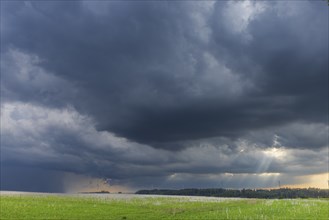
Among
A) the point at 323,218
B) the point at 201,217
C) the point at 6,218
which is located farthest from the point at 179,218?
the point at 6,218

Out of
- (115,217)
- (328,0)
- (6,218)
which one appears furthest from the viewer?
(115,217)

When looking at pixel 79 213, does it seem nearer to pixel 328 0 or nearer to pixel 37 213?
pixel 37 213

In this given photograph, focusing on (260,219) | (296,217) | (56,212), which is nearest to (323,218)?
(296,217)

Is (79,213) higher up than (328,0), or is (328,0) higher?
(328,0)

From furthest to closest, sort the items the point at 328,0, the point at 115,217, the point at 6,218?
the point at 115,217
the point at 6,218
the point at 328,0

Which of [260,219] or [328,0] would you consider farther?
[260,219]

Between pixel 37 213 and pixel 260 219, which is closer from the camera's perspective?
pixel 260 219

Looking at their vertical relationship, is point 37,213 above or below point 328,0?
below

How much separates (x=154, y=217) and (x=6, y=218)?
17480 mm

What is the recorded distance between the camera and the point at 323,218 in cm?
4572

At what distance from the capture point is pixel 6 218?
43938 millimetres

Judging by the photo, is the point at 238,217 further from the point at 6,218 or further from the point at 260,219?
the point at 6,218

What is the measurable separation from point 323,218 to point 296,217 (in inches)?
122

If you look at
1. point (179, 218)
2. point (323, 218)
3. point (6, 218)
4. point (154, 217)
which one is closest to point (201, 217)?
point (179, 218)
